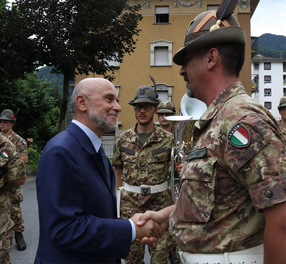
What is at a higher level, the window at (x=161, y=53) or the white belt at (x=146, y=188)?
the window at (x=161, y=53)

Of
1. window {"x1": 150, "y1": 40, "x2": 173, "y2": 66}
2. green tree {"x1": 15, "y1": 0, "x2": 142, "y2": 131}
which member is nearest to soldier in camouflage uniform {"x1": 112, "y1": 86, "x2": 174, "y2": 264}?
green tree {"x1": 15, "y1": 0, "x2": 142, "y2": 131}

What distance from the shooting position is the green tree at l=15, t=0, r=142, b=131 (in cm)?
1617

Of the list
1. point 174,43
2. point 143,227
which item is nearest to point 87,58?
point 174,43

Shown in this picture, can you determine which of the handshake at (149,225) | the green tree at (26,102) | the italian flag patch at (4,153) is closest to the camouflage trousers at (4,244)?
the italian flag patch at (4,153)

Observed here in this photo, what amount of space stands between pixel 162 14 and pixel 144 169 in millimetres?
26244

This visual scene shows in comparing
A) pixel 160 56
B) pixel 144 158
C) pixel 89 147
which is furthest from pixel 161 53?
pixel 89 147

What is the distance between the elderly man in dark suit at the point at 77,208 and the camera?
6.58ft

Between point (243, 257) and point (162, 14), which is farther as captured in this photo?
point (162, 14)

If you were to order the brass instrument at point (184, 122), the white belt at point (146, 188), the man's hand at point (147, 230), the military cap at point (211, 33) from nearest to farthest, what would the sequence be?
the military cap at point (211, 33) < the man's hand at point (147, 230) < the brass instrument at point (184, 122) < the white belt at point (146, 188)

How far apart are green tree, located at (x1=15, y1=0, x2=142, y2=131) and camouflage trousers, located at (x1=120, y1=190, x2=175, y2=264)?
41.5ft

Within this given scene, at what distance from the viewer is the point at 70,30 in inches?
644

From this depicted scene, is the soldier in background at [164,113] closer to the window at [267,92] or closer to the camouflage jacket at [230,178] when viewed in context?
the camouflage jacket at [230,178]

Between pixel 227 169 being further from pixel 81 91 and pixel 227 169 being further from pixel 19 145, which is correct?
pixel 19 145

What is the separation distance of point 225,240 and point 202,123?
1.97 ft
